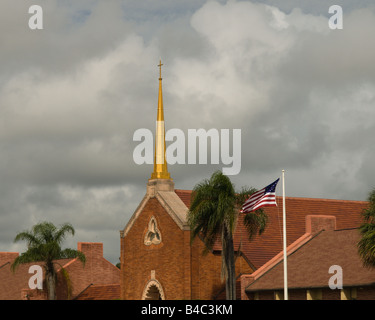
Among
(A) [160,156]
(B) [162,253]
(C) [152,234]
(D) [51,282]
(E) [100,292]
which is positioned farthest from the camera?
(E) [100,292]

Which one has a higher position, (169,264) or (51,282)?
(169,264)

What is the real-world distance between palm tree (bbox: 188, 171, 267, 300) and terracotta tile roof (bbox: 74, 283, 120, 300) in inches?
717

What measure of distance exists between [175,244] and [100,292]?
14797 millimetres

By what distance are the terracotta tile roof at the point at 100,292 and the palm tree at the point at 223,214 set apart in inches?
717

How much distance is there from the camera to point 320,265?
44.2m

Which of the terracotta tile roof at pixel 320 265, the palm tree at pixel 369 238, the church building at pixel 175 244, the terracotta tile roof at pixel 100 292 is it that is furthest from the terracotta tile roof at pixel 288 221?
the palm tree at pixel 369 238

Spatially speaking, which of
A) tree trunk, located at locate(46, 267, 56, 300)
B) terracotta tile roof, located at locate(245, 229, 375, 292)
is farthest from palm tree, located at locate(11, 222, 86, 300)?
terracotta tile roof, located at locate(245, 229, 375, 292)

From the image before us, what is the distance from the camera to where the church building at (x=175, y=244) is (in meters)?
49.0

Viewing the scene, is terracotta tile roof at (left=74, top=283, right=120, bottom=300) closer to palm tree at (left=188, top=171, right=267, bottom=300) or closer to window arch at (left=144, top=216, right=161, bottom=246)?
window arch at (left=144, top=216, right=161, bottom=246)

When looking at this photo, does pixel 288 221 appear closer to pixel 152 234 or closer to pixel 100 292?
pixel 152 234

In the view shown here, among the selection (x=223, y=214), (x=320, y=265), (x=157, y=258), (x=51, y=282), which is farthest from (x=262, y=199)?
(x=51, y=282)

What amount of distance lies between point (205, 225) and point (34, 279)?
26.8 metres
